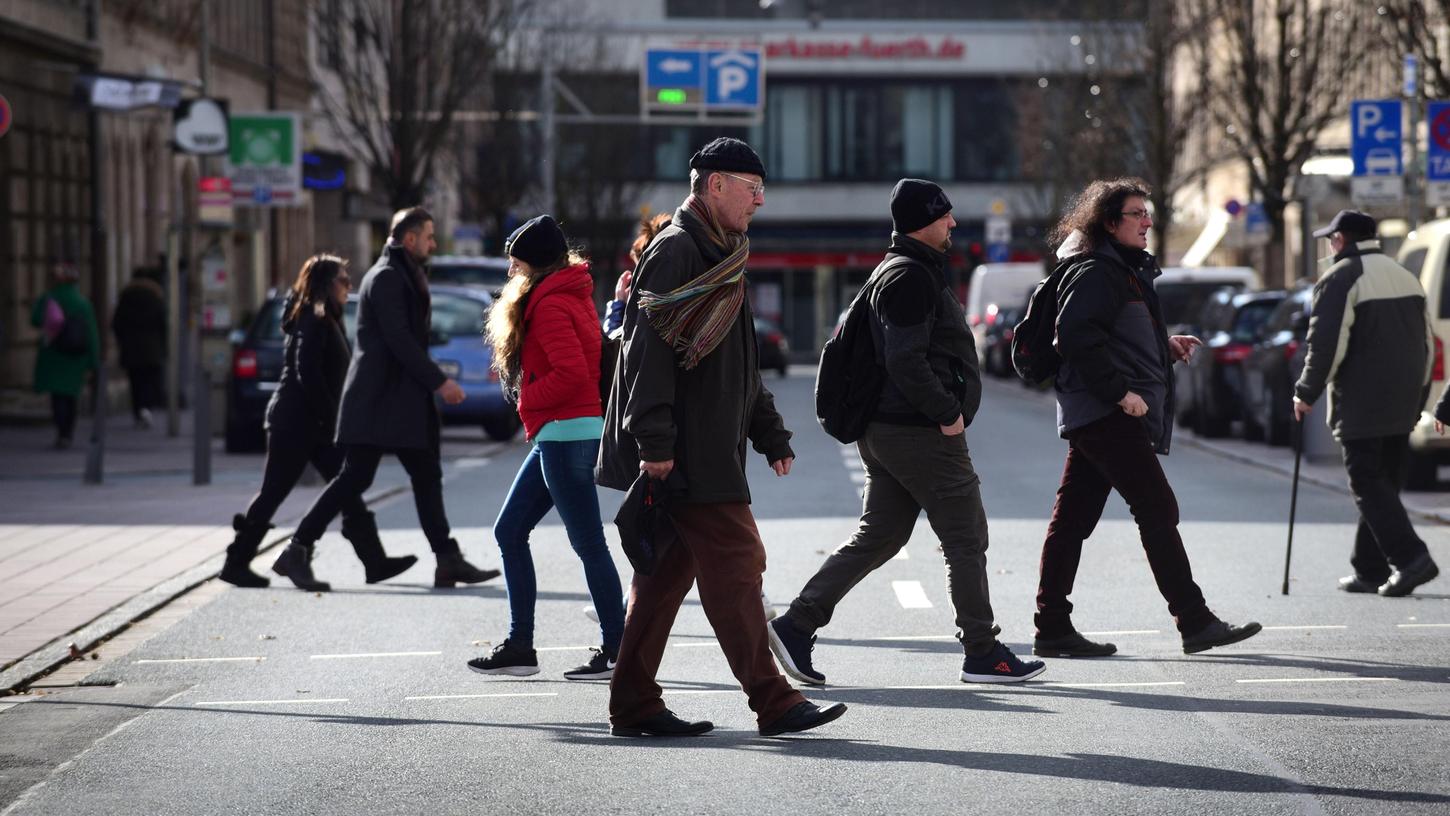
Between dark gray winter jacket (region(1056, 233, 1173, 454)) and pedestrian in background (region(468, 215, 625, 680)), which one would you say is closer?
pedestrian in background (region(468, 215, 625, 680))

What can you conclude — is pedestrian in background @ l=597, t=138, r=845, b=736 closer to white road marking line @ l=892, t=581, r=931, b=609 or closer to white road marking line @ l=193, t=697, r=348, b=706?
white road marking line @ l=193, t=697, r=348, b=706

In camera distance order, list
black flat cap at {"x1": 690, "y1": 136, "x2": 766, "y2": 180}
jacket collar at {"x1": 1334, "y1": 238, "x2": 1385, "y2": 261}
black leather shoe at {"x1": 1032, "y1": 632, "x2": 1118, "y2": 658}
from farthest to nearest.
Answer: jacket collar at {"x1": 1334, "y1": 238, "x2": 1385, "y2": 261} < black leather shoe at {"x1": 1032, "y1": 632, "x2": 1118, "y2": 658} < black flat cap at {"x1": 690, "y1": 136, "x2": 766, "y2": 180}

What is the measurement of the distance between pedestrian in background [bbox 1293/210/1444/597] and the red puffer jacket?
145 inches

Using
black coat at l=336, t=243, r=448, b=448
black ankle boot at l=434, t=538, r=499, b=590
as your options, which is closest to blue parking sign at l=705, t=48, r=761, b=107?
black ankle boot at l=434, t=538, r=499, b=590

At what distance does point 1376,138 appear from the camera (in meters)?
22.5

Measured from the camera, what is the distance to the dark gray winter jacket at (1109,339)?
8.96m

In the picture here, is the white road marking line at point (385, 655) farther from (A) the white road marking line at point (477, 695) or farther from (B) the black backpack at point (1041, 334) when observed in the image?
(B) the black backpack at point (1041, 334)

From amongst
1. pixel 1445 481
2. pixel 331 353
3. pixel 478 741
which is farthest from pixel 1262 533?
pixel 478 741

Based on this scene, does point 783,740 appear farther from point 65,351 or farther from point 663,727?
point 65,351

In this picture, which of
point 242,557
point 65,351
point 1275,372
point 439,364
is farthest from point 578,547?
point 65,351

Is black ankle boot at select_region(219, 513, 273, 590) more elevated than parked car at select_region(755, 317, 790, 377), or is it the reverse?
black ankle boot at select_region(219, 513, 273, 590)

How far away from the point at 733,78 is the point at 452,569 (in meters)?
34.5

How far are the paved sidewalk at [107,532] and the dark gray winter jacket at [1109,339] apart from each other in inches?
156

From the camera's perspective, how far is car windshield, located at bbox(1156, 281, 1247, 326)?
29.4 m
